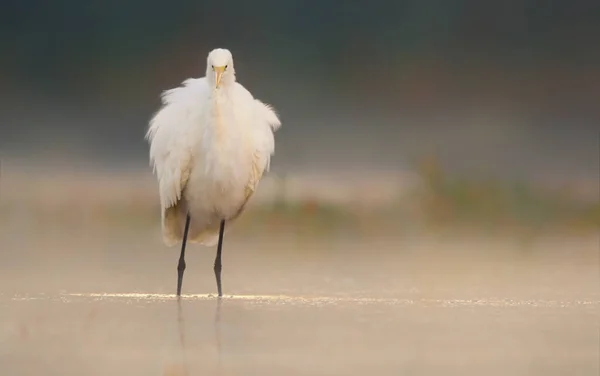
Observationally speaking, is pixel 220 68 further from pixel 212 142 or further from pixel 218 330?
pixel 218 330

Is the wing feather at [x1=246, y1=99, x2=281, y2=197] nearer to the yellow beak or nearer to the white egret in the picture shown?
the white egret

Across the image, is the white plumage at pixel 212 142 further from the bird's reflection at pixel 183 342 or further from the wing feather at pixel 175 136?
the bird's reflection at pixel 183 342

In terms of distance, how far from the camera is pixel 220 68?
4301mm

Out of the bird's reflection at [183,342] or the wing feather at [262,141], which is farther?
the wing feather at [262,141]

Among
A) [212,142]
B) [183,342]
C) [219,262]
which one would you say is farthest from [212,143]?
[183,342]

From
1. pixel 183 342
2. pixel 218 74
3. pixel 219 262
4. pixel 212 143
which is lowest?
pixel 183 342

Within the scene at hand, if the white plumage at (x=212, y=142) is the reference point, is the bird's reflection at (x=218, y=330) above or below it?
below

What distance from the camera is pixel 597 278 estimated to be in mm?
4520

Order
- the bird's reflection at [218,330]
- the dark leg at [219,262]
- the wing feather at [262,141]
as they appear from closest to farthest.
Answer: the bird's reflection at [218,330]
the wing feather at [262,141]
the dark leg at [219,262]

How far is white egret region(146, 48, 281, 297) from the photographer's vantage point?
4344 mm

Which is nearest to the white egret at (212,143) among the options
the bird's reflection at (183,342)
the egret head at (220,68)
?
the egret head at (220,68)

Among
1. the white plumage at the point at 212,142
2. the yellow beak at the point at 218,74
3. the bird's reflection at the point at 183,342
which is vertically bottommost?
the bird's reflection at the point at 183,342

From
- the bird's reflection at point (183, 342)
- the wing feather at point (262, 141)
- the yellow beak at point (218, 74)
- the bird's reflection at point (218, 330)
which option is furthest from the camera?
the wing feather at point (262, 141)

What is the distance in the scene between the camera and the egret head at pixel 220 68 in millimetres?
4305
